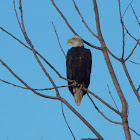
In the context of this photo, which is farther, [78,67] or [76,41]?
[76,41]

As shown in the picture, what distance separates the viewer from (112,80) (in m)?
3.24

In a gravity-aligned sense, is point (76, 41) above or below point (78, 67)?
above

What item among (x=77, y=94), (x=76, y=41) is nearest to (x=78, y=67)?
(x=77, y=94)

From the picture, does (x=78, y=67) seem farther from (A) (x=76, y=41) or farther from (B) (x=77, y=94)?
(A) (x=76, y=41)

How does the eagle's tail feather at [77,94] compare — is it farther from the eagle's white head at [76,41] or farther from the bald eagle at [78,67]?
the eagle's white head at [76,41]

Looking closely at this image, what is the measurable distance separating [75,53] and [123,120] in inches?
158

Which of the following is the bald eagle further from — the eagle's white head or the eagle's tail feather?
the eagle's white head

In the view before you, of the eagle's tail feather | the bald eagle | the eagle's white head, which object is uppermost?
the eagle's white head

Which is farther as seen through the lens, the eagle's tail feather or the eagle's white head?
the eagle's white head

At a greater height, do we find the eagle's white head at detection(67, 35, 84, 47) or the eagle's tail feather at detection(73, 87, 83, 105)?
the eagle's white head at detection(67, 35, 84, 47)

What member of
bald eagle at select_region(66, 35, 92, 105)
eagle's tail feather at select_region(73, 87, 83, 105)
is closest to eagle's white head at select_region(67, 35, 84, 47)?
bald eagle at select_region(66, 35, 92, 105)

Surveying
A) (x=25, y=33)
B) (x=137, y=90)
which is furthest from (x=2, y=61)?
(x=137, y=90)

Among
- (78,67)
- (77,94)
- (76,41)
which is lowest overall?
(77,94)

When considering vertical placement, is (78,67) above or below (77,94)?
above
